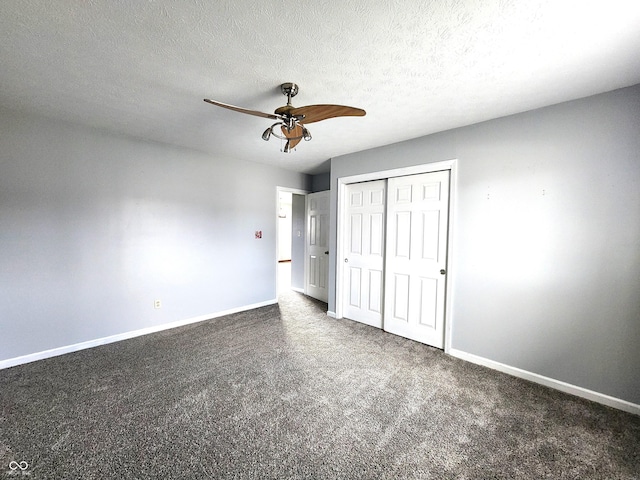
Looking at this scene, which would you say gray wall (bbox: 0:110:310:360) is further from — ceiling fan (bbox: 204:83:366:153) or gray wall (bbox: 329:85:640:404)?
gray wall (bbox: 329:85:640:404)

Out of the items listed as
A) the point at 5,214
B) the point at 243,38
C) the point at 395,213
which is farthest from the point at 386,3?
the point at 5,214

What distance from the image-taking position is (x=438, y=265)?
2.95m

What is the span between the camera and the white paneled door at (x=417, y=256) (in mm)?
2939

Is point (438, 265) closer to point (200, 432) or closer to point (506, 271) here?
point (506, 271)

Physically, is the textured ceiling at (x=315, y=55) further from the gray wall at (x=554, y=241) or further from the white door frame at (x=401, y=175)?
the white door frame at (x=401, y=175)

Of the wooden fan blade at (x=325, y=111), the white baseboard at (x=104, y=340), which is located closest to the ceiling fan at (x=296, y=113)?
the wooden fan blade at (x=325, y=111)

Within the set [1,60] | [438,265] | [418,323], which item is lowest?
[418,323]

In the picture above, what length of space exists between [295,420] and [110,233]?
2816 millimetres

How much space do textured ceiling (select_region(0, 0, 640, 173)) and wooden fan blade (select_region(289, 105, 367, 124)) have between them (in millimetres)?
255

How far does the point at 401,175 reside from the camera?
3211mm

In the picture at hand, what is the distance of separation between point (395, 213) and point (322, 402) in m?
2.20

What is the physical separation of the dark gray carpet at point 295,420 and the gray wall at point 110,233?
0.46 m

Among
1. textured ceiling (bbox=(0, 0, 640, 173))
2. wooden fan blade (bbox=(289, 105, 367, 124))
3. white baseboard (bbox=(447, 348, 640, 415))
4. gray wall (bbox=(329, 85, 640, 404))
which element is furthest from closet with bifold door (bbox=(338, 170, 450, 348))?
wooden fan blade (bbox=(289, 105, 367, 124))

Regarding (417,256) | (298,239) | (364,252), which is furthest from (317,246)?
(417,256)
